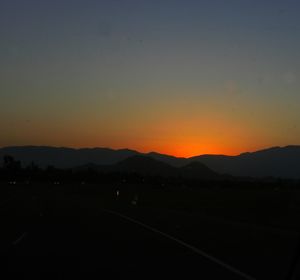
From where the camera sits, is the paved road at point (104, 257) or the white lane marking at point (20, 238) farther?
the white lane marking at point (20, 238)

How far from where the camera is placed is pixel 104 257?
15398 millimetres

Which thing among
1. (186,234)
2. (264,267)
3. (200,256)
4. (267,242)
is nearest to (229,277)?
(264,267)

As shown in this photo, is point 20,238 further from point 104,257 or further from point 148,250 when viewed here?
point 104,257

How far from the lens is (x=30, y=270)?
12961 mm

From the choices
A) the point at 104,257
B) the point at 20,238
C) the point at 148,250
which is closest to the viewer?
the point at 104,257

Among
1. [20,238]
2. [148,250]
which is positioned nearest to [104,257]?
[148,250]

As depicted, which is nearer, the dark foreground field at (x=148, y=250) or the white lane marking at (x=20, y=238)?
the dark foreground field at (x=148, y=250)

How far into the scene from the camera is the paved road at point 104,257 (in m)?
12.5

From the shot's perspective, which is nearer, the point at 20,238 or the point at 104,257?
the point at 104,257

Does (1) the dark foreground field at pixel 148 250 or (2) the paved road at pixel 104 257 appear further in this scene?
(1) the dark foreground field at pixel 148 250

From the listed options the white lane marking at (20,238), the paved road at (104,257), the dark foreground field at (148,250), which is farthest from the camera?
the white lane marking at (20,238)

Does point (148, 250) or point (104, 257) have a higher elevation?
point (148, 250)

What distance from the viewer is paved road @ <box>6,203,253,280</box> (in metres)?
12.5

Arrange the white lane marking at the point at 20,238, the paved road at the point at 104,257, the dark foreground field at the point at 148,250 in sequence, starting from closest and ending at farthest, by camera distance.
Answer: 1. the paved road at the point at 104,257
2. the dark foreground field at the point at 148,250
3. the white lane marking at the point at 20,238
